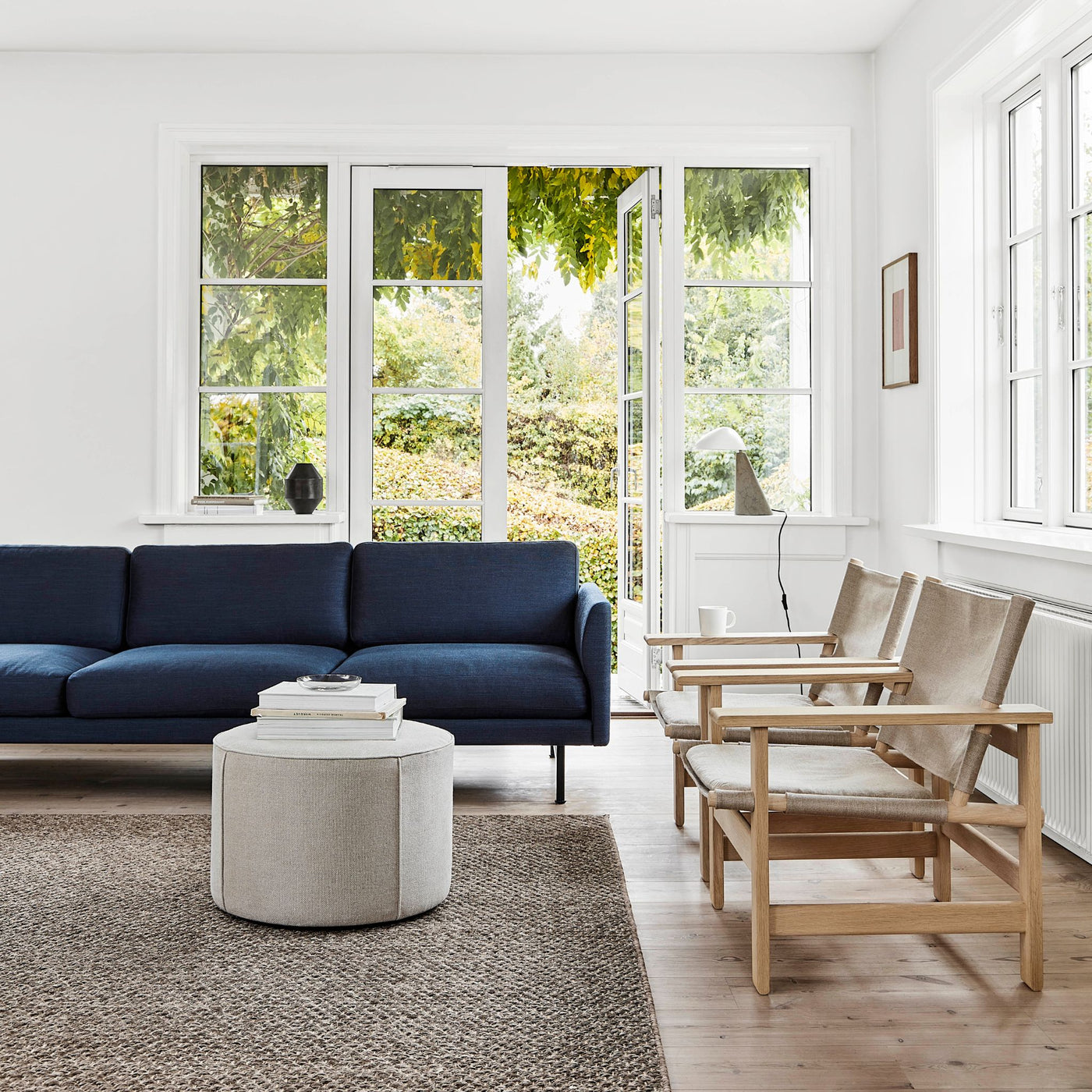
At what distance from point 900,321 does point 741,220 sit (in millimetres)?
966

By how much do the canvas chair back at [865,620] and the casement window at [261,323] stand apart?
A: 2.63m

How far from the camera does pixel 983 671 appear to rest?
7.94 ft

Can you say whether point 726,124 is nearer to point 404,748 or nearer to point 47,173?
point 47,173

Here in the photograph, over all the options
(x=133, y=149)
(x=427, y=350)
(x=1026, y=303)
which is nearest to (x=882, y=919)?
(x=1026, y=303)

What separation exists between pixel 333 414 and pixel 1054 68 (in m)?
3.19

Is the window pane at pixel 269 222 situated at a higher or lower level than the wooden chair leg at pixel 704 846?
higher

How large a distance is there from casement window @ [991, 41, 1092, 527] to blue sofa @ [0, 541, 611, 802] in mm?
1582

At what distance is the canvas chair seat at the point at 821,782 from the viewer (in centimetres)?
226

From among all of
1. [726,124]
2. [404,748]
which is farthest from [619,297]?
[404,748]

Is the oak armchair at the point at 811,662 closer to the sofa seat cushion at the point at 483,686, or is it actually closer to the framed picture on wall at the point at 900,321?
the sofa seat cushion at the point at 483,686

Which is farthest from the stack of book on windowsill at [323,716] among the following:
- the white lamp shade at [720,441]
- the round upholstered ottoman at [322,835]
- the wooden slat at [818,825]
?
the white lamp shade at [720,441]

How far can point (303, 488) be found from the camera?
4852 mm

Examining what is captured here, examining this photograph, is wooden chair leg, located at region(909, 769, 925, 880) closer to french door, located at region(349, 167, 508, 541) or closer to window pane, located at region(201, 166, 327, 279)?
french door, located at region(349, 167, 508, 541)

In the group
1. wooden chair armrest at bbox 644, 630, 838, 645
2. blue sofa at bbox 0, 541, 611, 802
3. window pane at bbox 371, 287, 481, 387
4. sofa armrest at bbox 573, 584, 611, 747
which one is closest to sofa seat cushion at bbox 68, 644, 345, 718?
blue sofa at bbox 0, 541, 611, 802
